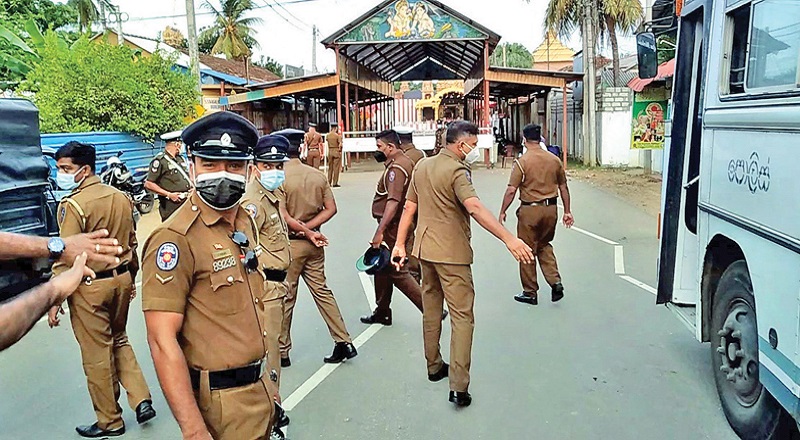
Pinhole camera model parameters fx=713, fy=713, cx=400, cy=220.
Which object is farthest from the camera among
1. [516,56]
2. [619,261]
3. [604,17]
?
[516,56]

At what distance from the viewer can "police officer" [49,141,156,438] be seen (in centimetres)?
444

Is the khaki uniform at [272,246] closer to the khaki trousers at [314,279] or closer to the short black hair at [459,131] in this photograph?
the khaki trousers at [314,279]

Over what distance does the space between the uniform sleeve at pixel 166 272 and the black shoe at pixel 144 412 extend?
2511mm

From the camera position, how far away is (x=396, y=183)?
619 cm

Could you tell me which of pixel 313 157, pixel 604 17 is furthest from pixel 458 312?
pixel 604 17

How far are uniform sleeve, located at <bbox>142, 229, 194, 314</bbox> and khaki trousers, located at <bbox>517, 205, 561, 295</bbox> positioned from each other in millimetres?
5219

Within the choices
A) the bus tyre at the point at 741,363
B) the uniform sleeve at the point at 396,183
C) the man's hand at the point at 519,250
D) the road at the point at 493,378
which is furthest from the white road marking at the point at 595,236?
the man's hand at the point at 519,250

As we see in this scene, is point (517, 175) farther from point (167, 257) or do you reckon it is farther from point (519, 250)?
point (167, 257)

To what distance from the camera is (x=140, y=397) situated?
4688mm

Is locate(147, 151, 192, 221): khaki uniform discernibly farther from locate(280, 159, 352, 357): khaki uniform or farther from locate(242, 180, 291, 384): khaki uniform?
locate(242, 180, 291, 384): khaki uniform

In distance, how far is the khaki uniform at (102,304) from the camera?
443cm

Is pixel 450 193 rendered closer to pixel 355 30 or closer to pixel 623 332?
pixel 623 332

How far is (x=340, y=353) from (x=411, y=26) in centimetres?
1963

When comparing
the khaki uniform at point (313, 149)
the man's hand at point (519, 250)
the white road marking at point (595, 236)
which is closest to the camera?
the man's hand at point (519, 250)
